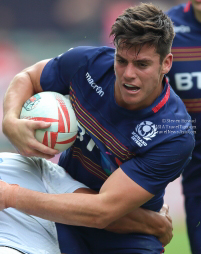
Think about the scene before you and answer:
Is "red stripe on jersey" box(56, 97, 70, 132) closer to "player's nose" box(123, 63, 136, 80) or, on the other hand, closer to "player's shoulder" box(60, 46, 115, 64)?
"player's shoulder" box(60, 46, 115, 64)

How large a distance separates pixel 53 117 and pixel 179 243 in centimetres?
322

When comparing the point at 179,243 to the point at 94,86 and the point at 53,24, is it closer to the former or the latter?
the point at 94,86

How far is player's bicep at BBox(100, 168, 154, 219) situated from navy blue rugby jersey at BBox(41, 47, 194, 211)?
0.04 meters

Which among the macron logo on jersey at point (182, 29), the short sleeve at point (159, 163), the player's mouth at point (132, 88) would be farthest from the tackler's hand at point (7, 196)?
the macron logo on jersey at point (182, 29)

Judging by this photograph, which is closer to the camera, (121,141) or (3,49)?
(121,141)

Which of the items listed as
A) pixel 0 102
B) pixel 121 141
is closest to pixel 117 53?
pixel 121 141

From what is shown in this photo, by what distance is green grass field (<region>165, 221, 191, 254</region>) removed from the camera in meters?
5.16

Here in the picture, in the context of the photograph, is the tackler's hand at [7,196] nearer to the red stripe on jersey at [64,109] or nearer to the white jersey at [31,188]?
the white jersey at [31,188]

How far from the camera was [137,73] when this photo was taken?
2.56 m

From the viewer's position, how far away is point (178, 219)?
19.0 ft

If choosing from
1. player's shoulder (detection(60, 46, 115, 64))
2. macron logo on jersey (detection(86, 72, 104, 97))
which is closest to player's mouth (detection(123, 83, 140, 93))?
macron logo on jersey (detection(86, 72, 104, 97))

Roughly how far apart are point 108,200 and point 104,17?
19.9ft

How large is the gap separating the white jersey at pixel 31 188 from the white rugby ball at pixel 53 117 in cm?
30

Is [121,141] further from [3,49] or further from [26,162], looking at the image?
[3,49]
